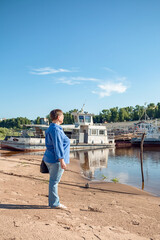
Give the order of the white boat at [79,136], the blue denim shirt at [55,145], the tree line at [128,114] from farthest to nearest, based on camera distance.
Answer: the tree line at [128,114]
the white boat at [79,136]
the blue denim shirt at [55,145]

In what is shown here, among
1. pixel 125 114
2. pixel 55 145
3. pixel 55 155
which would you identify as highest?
pixel 125 114

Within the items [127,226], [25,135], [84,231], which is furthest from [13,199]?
[25,135]

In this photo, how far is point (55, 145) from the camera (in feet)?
12.4

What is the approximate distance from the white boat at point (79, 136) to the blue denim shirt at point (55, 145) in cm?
2364

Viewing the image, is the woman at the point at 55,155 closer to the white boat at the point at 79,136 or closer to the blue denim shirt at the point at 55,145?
the blue denim shirt at the point at 55,145

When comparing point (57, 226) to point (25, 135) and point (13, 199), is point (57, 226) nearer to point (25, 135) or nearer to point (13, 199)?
point (13, 199)

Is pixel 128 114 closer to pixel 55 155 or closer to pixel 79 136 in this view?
pixel 79 136

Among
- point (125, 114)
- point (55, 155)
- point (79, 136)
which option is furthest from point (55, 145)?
point (125, 114)

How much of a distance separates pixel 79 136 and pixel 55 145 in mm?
28663

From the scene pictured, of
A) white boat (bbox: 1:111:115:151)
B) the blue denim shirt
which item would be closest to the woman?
the blue denim shirt

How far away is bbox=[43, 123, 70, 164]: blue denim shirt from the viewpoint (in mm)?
3779

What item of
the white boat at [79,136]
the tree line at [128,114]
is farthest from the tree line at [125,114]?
the white boat at [79,136]

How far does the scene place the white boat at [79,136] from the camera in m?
27.1

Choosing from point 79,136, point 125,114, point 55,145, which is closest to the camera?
point 55,145
